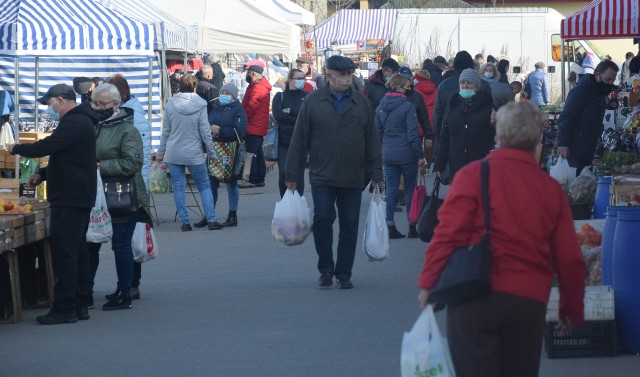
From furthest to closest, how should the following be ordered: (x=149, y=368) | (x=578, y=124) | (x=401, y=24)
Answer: (x=401, y=24) < (x=578, y=124) < (x=149, y=368)

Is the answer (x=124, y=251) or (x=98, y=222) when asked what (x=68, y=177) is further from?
(x=124, y=251)

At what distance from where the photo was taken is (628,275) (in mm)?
7434

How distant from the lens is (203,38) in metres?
21.3

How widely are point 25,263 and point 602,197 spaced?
4946 millimetres

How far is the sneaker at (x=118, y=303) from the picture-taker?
31.5 ft

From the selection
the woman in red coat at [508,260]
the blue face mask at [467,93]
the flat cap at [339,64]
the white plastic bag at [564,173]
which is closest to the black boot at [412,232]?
the white plastic bag at [564,173]

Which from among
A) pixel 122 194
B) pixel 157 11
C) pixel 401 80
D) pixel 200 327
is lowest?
pixel 200 327

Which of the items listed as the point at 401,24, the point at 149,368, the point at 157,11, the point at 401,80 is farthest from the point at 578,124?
the point at 401,24

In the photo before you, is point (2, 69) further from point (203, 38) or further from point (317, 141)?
point (317, 141)

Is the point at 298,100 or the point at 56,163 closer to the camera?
the point at 56,163

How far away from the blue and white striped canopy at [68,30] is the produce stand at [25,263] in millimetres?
6085

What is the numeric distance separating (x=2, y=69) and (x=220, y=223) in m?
6.06

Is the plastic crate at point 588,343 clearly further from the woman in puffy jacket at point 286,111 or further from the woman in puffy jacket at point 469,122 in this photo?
the woman in puffy jacket at point 286,111

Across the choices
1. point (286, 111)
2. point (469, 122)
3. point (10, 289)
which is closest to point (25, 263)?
point (10, 289)
